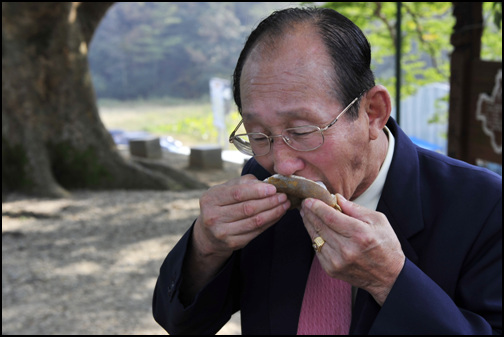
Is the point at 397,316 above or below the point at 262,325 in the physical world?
above

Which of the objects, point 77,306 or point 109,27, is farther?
point 109,27

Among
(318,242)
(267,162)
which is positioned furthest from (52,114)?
(318,242)

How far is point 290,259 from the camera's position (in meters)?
2.04

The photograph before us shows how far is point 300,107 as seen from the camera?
1.74 meters

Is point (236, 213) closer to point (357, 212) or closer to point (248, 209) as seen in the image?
point (248, 209)

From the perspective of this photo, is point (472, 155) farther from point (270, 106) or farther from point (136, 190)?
point (136, 190)

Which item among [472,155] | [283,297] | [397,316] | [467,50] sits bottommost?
[472,155]

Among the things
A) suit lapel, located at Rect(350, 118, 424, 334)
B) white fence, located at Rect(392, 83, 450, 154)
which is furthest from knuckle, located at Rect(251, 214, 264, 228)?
white fence, located at Rect(392, 83, 450, 154)

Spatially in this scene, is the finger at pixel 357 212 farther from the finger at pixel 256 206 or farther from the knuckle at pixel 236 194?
the knuckle at pixel 236 194

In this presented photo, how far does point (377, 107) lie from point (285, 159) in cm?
35

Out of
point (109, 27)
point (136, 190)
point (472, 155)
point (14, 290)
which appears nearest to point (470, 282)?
point (472, 155)

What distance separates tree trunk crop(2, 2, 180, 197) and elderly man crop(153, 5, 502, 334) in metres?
6.62

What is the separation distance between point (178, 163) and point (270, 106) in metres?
9.00

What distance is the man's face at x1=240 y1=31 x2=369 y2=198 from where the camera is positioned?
1742mm
